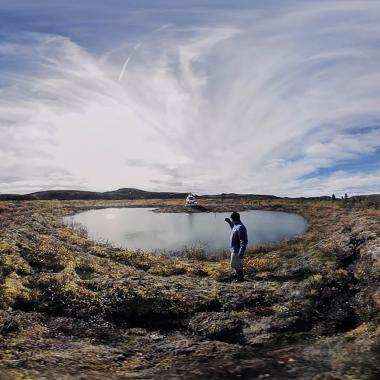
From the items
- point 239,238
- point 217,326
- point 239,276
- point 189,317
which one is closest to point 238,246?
point 239,238

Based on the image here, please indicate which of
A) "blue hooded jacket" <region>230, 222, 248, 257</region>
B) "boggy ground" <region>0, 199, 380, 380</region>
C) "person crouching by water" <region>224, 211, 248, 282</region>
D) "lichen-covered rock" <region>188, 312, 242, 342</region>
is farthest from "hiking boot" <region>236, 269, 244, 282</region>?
"lichen-covered rock" <region>188, 312, 242, 342</region>

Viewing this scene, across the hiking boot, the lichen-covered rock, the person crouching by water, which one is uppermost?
the person crouching by water

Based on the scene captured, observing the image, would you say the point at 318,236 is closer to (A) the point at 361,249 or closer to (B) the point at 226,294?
(A) the point at 361,249

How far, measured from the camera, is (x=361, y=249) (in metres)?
23.2

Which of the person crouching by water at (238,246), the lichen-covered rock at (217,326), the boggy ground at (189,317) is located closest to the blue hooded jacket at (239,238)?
the person crouching by water at (238,246)

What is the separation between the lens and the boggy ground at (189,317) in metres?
11.5

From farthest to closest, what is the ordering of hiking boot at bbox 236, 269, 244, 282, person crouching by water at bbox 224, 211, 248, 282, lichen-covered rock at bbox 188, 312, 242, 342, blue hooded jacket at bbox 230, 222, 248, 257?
1. blue hooded jacket at bbox 230, 222, 248, 257
2. person crouching by water at bbox 224, 211, 248, 282
3. hiking boot at bbox 236, 269, 244, 282
4. lichen-covered rock at bbox 188, 312, 242, 342

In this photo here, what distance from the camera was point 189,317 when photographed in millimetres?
16359

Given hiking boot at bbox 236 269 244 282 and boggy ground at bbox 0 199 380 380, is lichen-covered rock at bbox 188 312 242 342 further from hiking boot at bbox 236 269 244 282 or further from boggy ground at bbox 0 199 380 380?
hiking boot at bbox 236 269 244 282

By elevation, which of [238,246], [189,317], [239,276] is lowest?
[189,317]

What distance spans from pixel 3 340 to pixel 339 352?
994cm

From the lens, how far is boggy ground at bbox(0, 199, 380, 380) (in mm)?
11500

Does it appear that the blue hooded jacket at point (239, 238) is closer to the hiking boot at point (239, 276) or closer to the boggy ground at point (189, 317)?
the hiking boot at point (239, 276)

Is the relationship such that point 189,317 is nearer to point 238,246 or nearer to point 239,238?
point 238,246
